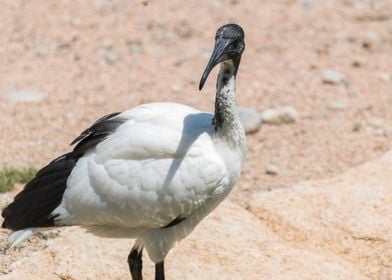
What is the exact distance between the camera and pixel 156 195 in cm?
592

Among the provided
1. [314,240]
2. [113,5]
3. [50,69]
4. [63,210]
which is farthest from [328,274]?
[113,5]

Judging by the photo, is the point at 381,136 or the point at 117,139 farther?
the point at 381,136

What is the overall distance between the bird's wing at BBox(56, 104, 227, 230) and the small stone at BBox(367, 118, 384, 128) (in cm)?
418

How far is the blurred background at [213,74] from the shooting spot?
9.29 meters

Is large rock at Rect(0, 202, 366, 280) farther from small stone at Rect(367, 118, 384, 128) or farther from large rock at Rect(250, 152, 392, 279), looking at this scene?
small stone at Rect(367, 118, 384, 128)

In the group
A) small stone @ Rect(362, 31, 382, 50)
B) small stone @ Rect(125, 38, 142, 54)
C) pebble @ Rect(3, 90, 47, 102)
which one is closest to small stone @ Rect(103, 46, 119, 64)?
small stone @ Rect(125, 38, 142, 54)

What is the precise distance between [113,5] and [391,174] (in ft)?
18.9

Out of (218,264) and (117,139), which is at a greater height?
(117,139)

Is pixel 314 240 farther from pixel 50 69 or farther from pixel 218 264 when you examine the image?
pixel 50 69

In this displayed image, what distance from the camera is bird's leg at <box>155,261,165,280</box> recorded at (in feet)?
20.7

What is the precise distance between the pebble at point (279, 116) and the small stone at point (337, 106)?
555 millimetres

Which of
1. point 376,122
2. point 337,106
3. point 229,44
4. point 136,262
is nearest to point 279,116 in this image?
point 337,106

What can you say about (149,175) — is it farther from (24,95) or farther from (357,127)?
(24,95)

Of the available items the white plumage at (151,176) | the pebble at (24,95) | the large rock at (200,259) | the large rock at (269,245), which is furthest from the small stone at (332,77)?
the white plumage at (151,176)
